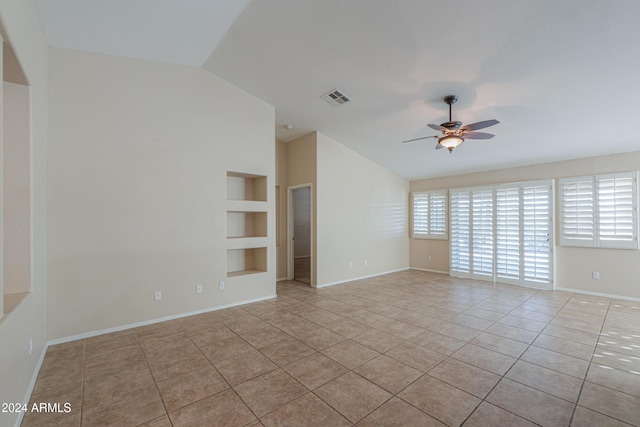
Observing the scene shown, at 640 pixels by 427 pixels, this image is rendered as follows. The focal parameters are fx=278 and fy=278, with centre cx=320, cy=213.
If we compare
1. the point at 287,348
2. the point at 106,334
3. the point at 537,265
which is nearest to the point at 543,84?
the point at 537,265

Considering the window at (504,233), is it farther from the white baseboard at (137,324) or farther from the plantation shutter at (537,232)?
the white baseboard at (137,324)

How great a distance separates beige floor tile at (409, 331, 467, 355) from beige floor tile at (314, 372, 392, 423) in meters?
1.07

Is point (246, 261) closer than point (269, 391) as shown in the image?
No

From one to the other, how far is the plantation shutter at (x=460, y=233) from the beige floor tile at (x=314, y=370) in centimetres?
513

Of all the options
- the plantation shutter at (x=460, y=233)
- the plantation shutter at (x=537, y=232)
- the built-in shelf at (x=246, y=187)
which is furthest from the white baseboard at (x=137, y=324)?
the plantation shutter at (x=537, y=232)

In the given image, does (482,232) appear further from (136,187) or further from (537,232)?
(136,187)

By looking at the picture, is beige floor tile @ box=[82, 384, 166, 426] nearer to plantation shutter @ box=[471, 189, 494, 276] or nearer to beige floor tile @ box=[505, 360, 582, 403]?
beige floor tile @ box=[505, 360, 582, 403]

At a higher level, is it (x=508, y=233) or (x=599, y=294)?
(x=508, y=233)

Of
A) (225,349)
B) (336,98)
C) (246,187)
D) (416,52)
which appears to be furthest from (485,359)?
(246,187)

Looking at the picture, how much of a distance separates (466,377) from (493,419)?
538 mm

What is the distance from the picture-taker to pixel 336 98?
4410 millimetres

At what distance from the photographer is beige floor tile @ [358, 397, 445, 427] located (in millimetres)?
1956

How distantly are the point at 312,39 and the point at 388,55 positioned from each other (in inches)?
36.2

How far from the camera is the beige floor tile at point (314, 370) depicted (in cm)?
248
